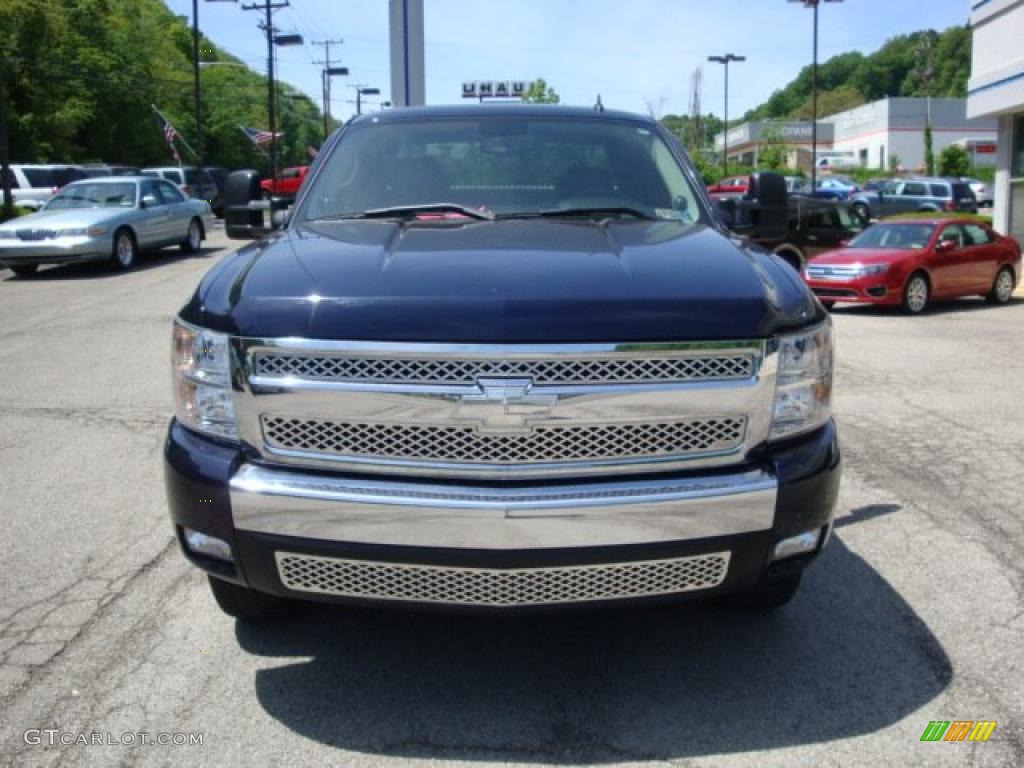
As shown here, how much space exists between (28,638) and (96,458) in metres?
Result: 2.64

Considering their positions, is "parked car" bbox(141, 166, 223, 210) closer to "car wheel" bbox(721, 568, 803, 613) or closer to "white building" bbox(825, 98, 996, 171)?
"car wheel" bbox(721, 568, 803, 613)

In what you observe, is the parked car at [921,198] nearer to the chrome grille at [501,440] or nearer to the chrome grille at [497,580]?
the chrome grille at [501,440]

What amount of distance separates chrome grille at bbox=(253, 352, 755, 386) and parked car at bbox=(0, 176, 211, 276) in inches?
619

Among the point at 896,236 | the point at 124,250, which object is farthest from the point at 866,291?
the point at 124,250

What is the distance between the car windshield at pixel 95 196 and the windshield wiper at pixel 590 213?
645 inches

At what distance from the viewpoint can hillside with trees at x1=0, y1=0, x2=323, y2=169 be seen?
1806 inches

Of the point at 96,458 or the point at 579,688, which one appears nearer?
the point at 579,688

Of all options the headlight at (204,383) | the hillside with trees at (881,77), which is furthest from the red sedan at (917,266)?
the hillside with trees at (881,77)

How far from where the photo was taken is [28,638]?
3652mm

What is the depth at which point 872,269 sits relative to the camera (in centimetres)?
1488

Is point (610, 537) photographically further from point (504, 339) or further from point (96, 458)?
point (96, 458)

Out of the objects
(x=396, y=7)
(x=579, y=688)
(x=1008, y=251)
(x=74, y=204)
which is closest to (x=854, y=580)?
(x=579, y=688)
